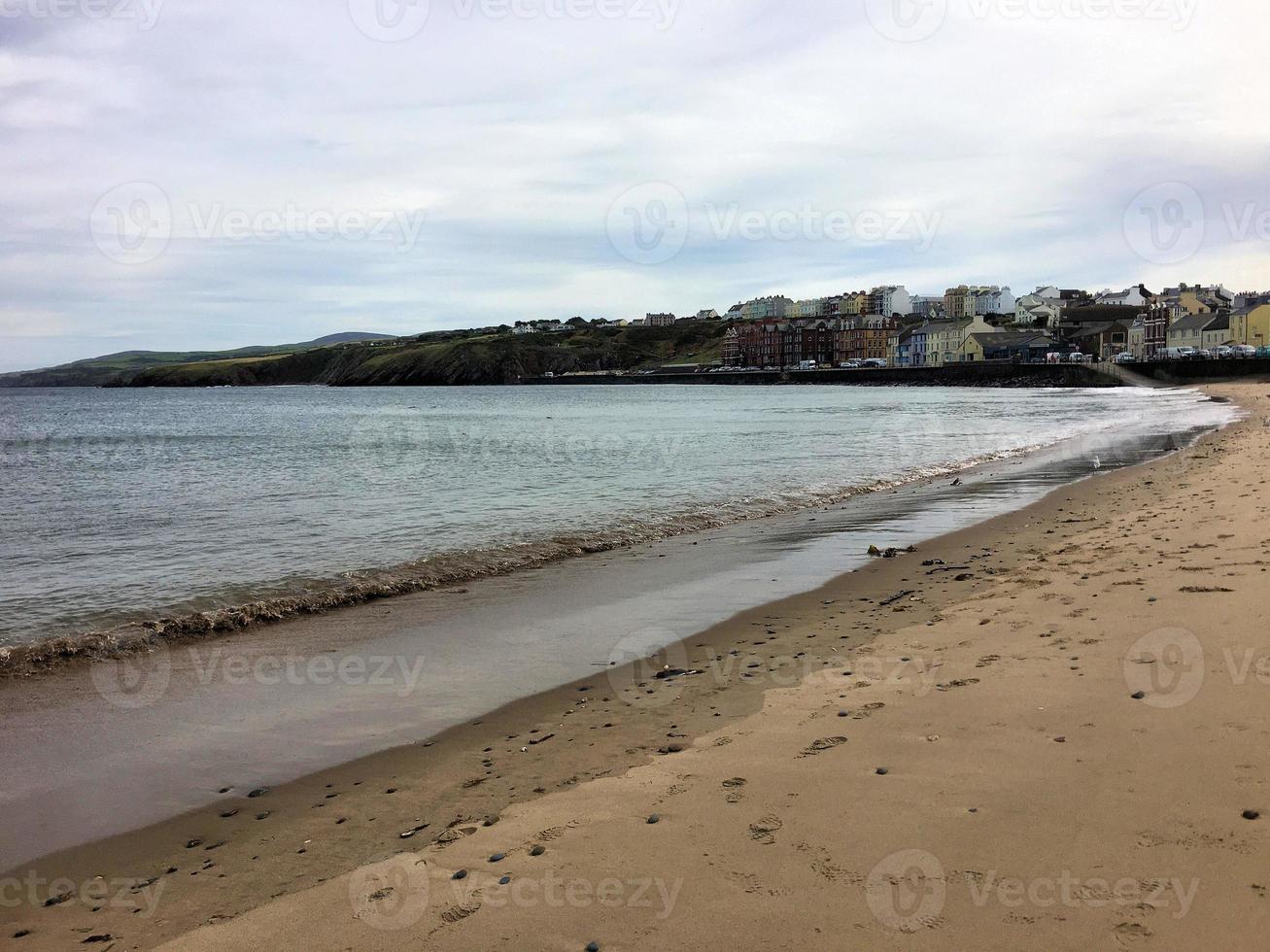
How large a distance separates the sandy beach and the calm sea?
6.64 meters

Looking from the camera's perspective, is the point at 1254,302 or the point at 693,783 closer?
the point at 693,783

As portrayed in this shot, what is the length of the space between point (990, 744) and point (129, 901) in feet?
16.0

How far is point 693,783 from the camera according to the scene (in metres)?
5.14

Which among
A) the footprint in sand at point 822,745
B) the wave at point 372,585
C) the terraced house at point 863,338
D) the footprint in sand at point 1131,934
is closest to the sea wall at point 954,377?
the terraced house at point 863,338

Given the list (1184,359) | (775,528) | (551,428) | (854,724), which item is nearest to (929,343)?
(1184,359)

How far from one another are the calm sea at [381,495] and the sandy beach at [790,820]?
664cm

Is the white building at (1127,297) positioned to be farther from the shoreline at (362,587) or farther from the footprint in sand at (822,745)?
the footprint in sand at (822,745)

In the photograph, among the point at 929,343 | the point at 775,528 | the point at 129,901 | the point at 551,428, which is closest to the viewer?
the point at 129,901

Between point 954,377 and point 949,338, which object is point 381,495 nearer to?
point 954,377

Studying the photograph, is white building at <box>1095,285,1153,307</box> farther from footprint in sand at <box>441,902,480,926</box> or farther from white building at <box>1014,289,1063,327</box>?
footprint in sand at <box>441,902,480,926</box>

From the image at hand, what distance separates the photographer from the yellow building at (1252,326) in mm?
113000

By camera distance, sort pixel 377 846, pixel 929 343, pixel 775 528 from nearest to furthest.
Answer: pixel 377 846
pixel 775 528
pixel 929 343

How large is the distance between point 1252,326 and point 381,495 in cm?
12827

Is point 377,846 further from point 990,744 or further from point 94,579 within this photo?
point 94,579
